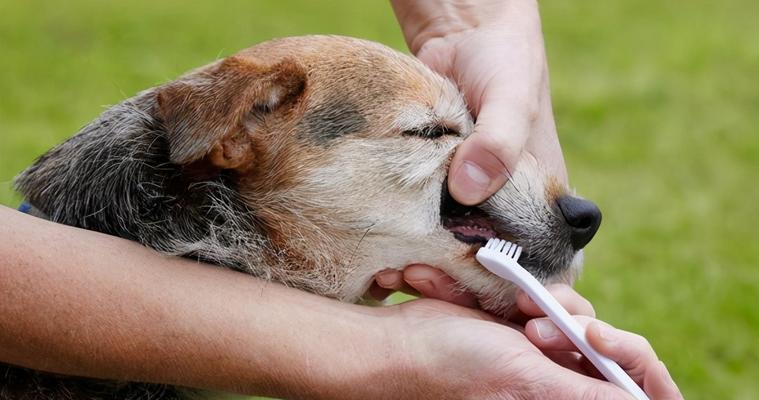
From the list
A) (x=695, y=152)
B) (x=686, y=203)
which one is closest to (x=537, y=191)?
(x=686, y=203)

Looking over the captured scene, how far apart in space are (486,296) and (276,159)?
834 mm

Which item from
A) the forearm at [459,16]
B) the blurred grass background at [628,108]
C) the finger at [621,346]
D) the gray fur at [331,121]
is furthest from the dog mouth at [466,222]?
the blurred grass background at [628,108]

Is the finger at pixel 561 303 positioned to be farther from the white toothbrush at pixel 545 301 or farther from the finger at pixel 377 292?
the finger at pixel 377 292

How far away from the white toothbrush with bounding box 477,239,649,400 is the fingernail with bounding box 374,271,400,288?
302mm

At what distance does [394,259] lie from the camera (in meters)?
3.34

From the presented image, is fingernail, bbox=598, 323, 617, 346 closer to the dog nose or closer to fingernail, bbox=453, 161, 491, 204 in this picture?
the dog nose

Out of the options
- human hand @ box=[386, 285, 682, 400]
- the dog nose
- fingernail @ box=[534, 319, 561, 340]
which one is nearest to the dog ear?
human hand @ box=[386, 285, 682, 400]

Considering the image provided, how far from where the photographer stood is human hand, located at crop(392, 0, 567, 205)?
3.32 meters

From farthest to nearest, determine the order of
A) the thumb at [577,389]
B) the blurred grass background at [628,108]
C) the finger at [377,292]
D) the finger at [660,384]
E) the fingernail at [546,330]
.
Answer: the blurred grass background at [628,108]
the finger at [377,292]
the fingernail at [546,330]
the finger at [660,384]
the thumb at [577,389]

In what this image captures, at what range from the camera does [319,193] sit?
335cm

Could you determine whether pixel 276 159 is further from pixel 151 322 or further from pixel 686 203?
pixel 686 203

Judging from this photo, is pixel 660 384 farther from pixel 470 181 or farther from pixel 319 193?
pixel 319 193

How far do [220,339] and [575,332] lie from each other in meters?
1.09

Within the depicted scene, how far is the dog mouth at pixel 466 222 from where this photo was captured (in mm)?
3355
